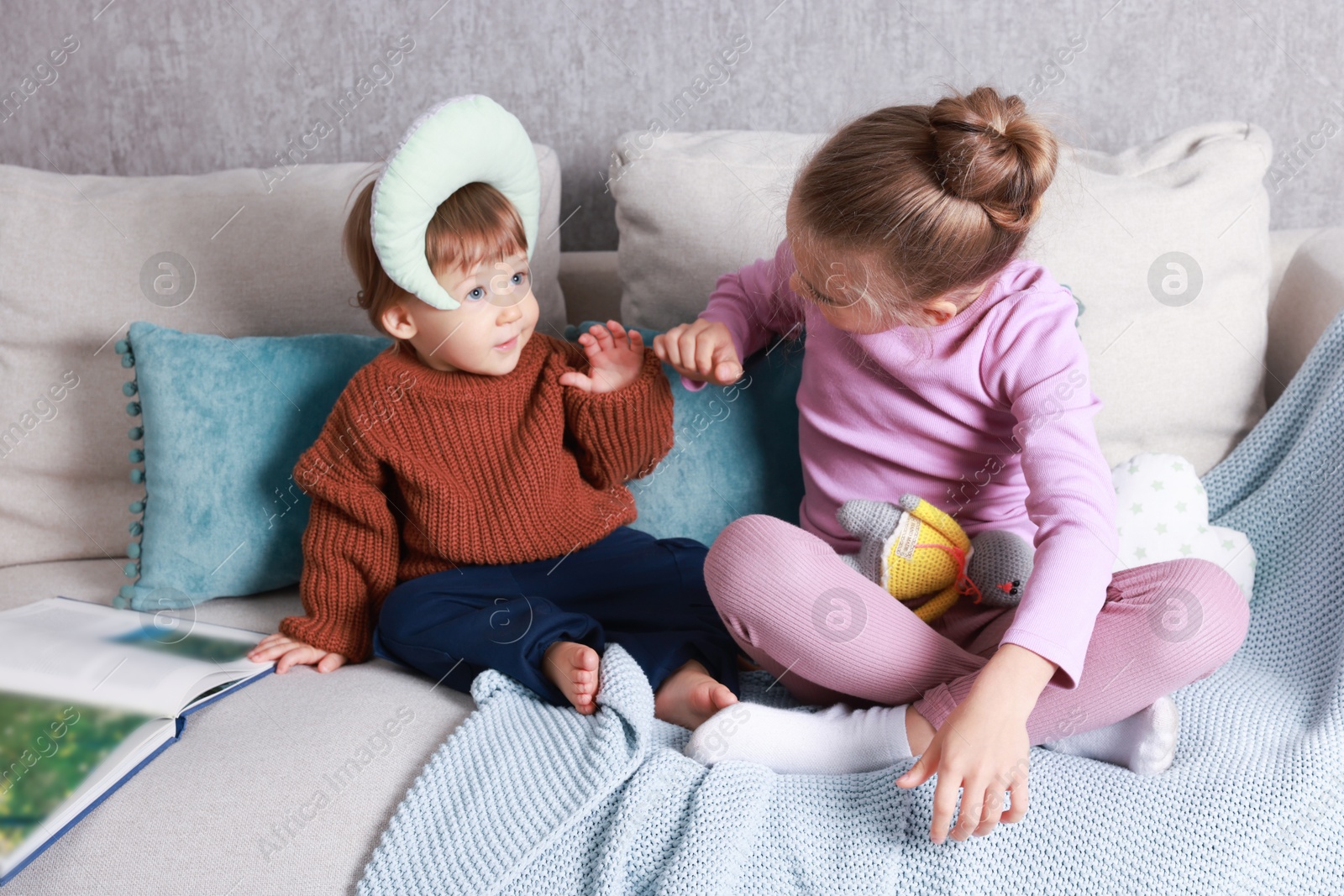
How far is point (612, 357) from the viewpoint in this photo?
1.10 metres

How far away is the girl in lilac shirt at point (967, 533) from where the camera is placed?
80 cm

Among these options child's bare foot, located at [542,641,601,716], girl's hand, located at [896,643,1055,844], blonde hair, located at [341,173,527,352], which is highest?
blonde hair, located at [341,173,527,352]

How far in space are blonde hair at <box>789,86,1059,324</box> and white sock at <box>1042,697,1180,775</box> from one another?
41 centimetres

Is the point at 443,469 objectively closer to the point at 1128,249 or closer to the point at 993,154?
the point at 993,154

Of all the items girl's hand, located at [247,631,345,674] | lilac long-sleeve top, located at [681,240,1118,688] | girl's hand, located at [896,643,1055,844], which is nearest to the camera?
girl's hand, located at [896,643,1055,844]

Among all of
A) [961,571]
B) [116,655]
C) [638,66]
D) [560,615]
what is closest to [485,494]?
[560,615]

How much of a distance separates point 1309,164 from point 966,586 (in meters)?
1.02

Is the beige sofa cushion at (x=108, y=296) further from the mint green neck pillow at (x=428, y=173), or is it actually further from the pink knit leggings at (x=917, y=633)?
the pink knit leggings at (x=917, y=633)

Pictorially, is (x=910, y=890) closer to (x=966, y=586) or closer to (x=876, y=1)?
(x=966, y=586)

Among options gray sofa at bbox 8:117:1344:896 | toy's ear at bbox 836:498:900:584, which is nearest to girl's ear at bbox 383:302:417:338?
gray sofa at bbox 8:117:1344:896

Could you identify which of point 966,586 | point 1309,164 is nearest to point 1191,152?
point 1309,164

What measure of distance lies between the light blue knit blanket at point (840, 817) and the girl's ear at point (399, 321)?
0.40 metres

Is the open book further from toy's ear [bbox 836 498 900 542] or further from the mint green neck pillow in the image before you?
toy's ear [bbox 836 498 900 542]

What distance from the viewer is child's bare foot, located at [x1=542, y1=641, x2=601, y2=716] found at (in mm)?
907
